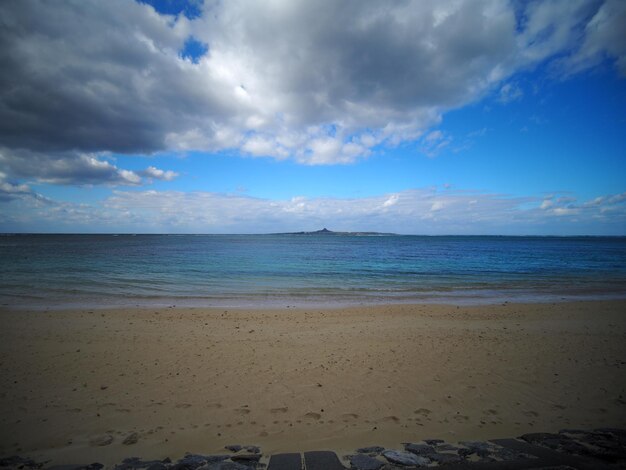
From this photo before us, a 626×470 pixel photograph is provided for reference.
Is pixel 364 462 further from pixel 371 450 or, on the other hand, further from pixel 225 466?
pixel 225 466

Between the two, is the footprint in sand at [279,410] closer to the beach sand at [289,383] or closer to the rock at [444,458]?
the beach sand at [289,383]

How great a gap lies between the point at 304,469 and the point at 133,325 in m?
9.82

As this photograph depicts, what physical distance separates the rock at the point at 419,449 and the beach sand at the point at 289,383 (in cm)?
Result: 26

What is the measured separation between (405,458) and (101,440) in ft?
15.5

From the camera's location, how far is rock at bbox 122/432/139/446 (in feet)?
14.3

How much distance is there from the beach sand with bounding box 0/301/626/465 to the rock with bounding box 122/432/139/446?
4 centimetres

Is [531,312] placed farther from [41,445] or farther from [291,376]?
[41,445]

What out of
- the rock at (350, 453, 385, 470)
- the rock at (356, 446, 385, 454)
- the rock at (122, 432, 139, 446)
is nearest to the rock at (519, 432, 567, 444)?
the rock at (356, 446, 385, 454)

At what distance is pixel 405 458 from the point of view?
3906mm

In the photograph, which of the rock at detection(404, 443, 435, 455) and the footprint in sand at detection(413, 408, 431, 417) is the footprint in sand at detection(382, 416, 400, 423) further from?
the rock at detection(404, 443, 435, 455)

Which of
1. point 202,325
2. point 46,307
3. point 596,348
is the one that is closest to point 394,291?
point 596,348

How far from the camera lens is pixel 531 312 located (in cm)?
1335

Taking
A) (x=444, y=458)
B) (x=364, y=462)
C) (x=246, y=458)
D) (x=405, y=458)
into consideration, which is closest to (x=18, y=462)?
(x=246, y=458)

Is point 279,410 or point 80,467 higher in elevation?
point 80,467
